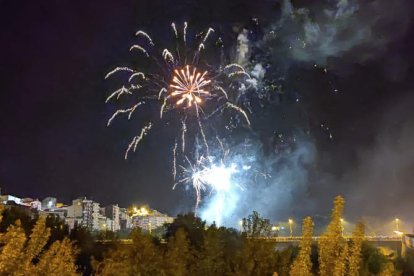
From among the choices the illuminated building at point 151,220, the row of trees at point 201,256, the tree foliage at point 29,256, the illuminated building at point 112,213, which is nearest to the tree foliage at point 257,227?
the row of trees at point 201,256

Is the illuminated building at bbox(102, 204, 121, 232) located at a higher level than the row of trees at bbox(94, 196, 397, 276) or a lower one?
higher

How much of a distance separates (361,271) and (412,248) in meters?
44.2

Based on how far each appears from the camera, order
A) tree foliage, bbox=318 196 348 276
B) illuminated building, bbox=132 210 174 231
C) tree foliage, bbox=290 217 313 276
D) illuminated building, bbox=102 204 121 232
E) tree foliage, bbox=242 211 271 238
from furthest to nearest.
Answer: illuminated building, bbox=102 204 121 232 < illuminated building, bbox=132 210 174 231 < tree foliage, bbox=242 211 271 238 < tree foliage, bbox=290 217 313 276 < tree foliage, bbox=318 196 348 276

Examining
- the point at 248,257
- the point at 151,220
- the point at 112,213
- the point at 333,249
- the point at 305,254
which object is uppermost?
the point at 112,213

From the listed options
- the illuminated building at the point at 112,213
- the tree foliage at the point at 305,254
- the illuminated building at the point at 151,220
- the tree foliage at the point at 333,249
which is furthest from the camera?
the illuminated building at the point at 112,213

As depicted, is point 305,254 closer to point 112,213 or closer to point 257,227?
point 257,227

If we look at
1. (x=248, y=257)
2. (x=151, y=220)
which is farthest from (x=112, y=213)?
(x=248, y=257)

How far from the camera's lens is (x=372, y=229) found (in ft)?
394

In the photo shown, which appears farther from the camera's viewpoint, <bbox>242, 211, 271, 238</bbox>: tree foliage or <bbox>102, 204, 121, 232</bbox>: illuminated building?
<bbox>102, 204, 121, 232</bbox>: illuminated building

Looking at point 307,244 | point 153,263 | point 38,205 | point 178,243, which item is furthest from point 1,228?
point 38,205

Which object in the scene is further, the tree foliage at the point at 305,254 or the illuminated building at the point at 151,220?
the illuminated building at the point at 151,220

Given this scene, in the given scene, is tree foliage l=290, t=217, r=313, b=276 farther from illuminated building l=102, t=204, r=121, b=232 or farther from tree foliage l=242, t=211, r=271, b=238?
illuminated building l=102, t=204, r=121, b=232

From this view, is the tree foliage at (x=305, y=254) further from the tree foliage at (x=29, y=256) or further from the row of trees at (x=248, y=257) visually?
the tree foliage at (x=29, y=256)

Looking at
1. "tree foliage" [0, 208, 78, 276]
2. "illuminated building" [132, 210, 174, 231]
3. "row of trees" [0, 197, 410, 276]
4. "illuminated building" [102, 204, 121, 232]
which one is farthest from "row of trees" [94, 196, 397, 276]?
"illuminated building" [102, 204, 121, 232]
